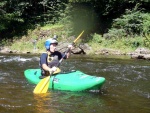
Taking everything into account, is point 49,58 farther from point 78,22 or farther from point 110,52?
point 78,22

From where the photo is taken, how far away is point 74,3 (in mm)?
18500

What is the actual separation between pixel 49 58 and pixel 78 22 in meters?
12.2

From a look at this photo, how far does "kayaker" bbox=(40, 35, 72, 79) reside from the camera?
691cm

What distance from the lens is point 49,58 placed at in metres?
7.20

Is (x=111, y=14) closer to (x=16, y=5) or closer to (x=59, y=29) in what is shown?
(x=59, y=29)

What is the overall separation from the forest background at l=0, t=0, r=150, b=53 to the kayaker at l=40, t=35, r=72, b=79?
31.7 ft

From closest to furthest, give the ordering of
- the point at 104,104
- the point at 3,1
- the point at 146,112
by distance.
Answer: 1. the point at 146,112
2. the point at 104,104
3. the point at 3,1

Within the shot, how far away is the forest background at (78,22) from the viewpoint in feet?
56.8

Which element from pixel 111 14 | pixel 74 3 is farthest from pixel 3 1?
pixel 111 14

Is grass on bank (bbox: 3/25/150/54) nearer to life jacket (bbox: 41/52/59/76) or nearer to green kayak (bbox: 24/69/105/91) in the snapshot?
life jacket (bbox: 41/52/59/76)

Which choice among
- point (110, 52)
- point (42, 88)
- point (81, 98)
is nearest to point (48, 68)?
point (42, 88)

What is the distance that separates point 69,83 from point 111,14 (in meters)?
14.2

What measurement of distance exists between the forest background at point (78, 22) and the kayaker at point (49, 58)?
9.67 meters

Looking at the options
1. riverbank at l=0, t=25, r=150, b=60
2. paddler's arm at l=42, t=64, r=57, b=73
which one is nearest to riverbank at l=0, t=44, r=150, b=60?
riverbank at l=0, t=25, r=150, b=60
